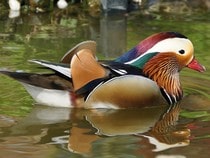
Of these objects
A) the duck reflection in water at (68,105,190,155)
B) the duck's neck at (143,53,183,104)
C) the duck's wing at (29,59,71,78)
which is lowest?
the duck reflection in water at (68,105,190,155)

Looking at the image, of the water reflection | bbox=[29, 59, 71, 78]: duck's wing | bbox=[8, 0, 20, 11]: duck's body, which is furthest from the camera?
bbox=[8, 0, 20, 11]: duck's body

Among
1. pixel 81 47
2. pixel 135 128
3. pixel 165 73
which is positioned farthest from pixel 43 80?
pixel 165 73

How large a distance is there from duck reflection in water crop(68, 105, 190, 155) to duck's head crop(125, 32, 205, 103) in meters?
0.21

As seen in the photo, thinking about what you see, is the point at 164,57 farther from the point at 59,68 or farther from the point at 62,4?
the point at 62,4

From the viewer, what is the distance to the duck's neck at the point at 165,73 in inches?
267

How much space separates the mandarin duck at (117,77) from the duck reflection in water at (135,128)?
0.08 meters

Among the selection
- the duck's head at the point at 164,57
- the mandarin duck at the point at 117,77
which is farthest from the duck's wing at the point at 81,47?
the duck's head at the point at 164,57

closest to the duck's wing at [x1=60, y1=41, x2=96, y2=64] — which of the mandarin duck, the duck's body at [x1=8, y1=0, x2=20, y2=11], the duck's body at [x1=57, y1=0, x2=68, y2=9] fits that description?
the mandarin duck

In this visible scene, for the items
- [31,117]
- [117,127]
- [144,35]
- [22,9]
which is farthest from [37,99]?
[22,9]

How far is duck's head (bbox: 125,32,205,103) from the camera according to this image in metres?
6.78

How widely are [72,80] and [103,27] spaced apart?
4.35 meters

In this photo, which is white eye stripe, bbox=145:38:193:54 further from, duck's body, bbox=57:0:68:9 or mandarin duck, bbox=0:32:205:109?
duck's body, bbox=57:0:68:9

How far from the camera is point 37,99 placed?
6.66m

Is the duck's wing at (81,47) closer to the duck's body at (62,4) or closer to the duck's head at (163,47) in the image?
the duck's head at (163,47)
